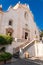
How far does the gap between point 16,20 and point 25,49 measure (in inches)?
417

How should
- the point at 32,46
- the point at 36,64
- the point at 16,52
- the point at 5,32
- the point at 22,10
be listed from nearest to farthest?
the point at 36,64, the point at 16,52, the point at 32,46, the point at 5,32, the point at 22,10

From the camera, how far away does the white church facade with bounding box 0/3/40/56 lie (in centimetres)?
3156

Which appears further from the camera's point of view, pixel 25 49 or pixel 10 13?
pixel 10 13

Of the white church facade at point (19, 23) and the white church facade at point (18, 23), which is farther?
the white church facade at point (18, 23)

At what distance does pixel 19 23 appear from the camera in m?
34.2

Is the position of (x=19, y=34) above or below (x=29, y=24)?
below

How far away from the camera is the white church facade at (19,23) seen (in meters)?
31.6

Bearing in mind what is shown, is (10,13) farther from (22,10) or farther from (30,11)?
(30,11)

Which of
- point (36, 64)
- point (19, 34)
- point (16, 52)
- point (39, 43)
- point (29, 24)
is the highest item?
point (29, 24)

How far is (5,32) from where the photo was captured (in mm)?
31656

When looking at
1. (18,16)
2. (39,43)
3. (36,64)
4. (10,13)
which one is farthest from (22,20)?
(36,64)

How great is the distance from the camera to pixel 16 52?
982 inches

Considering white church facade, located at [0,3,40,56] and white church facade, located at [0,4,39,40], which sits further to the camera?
white church facade, located at [0,4,39,40]

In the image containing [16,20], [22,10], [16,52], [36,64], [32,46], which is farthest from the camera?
[22,10]
